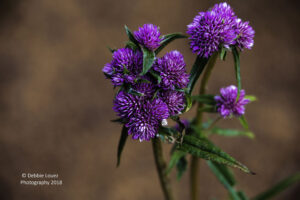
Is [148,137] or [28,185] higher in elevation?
[148,137]

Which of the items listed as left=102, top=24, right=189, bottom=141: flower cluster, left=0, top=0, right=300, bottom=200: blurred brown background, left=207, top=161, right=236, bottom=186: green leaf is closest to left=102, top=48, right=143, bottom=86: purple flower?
left=102, top=24, right=189, bottom=141: flower cluster

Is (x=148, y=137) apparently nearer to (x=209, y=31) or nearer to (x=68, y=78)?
(x=209, y=31)

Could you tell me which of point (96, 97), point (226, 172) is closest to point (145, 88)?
point (226, 172)

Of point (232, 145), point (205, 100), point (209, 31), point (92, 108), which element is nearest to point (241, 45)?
point (209, 31)

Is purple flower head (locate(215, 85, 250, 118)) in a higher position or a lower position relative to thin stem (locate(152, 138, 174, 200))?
higher

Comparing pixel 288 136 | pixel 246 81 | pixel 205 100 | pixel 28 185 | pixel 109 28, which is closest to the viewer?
pixel 205 100

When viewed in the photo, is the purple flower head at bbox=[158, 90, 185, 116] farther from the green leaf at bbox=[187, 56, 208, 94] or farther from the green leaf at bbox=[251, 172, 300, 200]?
the green leaf at bbox=[251, 172, 300, 200]
